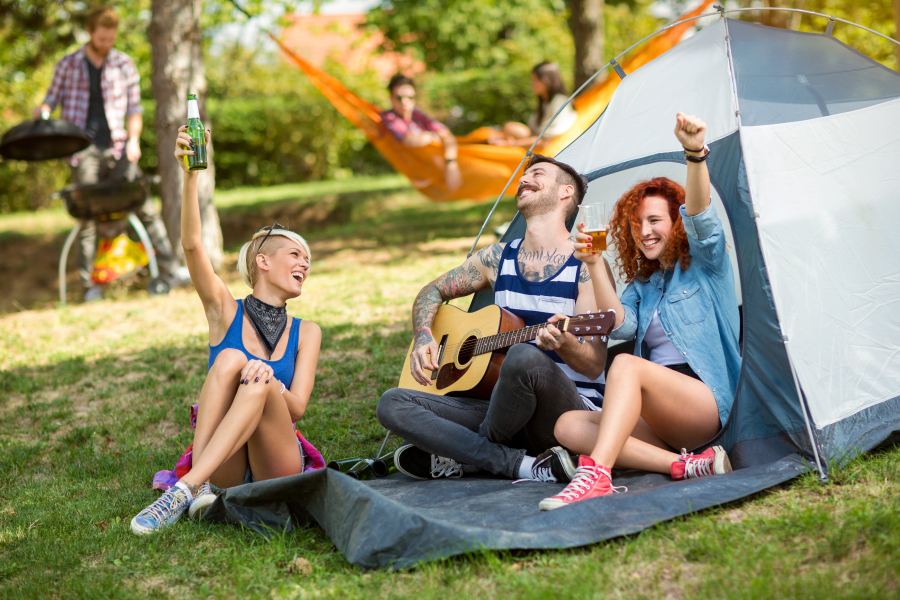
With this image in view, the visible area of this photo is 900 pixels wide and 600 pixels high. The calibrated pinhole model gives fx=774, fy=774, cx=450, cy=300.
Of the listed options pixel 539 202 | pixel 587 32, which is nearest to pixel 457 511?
pixel 539 202

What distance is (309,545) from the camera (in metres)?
2.31

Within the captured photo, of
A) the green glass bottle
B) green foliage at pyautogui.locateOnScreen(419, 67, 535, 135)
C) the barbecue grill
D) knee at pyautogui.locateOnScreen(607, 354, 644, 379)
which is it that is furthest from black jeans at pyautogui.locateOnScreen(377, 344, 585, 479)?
green foliage at pyautogui.locateOnScreen(419, 67, 535, 135)

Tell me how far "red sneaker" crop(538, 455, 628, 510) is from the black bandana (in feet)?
3.73

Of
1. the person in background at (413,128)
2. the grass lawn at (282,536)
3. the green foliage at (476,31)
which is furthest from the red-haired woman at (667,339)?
the green foliage at (476,31)

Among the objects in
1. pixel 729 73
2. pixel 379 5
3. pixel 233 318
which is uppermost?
pixel 379 5

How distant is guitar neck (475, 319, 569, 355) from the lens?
275 centimetres

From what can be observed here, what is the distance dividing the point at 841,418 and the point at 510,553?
1180 mm

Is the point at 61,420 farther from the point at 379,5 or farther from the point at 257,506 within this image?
the point at 379,5

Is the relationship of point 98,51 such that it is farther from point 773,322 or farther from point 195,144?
point 773,322

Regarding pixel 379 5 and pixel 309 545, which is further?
pixel 379 5

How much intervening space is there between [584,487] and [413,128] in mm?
5336

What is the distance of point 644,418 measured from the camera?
101 inches

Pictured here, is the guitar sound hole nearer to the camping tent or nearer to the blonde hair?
the camping tent

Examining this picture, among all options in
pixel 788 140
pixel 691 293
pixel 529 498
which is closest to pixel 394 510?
pixel 529 498
